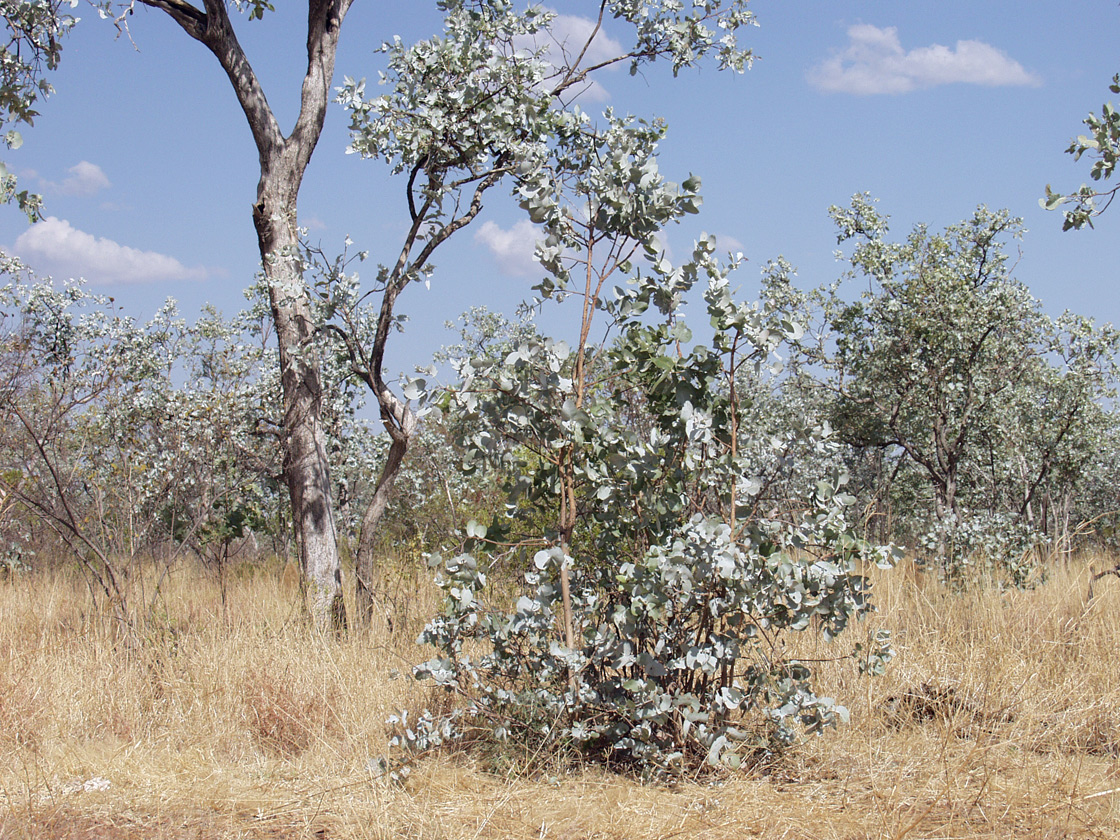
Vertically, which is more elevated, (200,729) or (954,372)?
(954,372)

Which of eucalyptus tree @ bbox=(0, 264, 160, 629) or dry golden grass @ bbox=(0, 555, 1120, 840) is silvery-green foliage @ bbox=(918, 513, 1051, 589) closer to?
dry golden grass @ bbox=(0, 555, 1120, 840)

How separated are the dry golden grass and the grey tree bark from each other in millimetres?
544

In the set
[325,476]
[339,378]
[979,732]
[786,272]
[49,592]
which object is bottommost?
[979,732]

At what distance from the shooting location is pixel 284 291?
6336 mm

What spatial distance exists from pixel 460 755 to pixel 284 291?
3684 millimetres

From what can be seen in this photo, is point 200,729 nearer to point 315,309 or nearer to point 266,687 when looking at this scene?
point 266,687

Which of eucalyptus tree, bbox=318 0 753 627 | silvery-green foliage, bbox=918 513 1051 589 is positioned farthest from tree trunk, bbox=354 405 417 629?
silvery-green foliage, bbox=918 513 1051 589

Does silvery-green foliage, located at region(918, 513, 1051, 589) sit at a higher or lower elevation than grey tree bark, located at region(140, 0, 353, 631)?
lower

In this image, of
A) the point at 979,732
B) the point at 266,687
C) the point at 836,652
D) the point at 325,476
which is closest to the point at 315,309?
the point at 325,476

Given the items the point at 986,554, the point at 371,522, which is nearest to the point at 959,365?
the point at 986,554

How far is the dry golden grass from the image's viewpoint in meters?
3.38

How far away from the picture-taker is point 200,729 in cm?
454

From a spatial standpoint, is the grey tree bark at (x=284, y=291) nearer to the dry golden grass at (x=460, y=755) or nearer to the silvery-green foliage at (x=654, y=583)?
the dry golden grass at (x=460, y=755)

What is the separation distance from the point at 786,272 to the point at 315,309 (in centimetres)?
622
